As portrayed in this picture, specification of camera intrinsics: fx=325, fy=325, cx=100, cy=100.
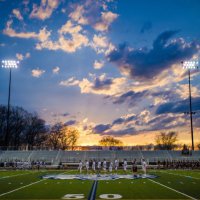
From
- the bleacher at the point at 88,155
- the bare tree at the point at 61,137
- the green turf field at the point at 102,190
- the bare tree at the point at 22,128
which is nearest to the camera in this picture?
the green turf field at the point at 102,190

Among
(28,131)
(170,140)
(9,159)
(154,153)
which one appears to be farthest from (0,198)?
(170,140)

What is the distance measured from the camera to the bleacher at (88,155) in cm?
5512

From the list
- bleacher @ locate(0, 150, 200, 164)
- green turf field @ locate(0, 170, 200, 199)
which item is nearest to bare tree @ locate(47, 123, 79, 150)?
bleacher @ locate(0, 150, 200, 164)

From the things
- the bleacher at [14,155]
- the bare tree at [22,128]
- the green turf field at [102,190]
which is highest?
the bare tree at [22,128]

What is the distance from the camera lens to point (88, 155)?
58281mm

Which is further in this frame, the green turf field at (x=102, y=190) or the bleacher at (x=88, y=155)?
the bleacher at (x=88, y=155)

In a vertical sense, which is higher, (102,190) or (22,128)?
(22,128)

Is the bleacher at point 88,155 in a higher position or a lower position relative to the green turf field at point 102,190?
higher

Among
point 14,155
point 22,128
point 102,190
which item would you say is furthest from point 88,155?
point 102,190

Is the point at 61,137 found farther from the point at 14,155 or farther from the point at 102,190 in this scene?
the point at 102,190

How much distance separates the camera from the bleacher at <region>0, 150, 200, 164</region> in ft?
181

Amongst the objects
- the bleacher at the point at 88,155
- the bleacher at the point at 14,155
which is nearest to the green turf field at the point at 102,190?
the bleacher at the point at 88,155

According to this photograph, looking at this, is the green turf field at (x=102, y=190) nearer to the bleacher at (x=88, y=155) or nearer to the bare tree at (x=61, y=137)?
the bleacher at (x=88, y=155)

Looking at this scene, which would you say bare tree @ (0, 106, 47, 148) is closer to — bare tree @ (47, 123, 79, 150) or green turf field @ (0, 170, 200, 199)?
bare tree @ (47, 123, 79, 150)
